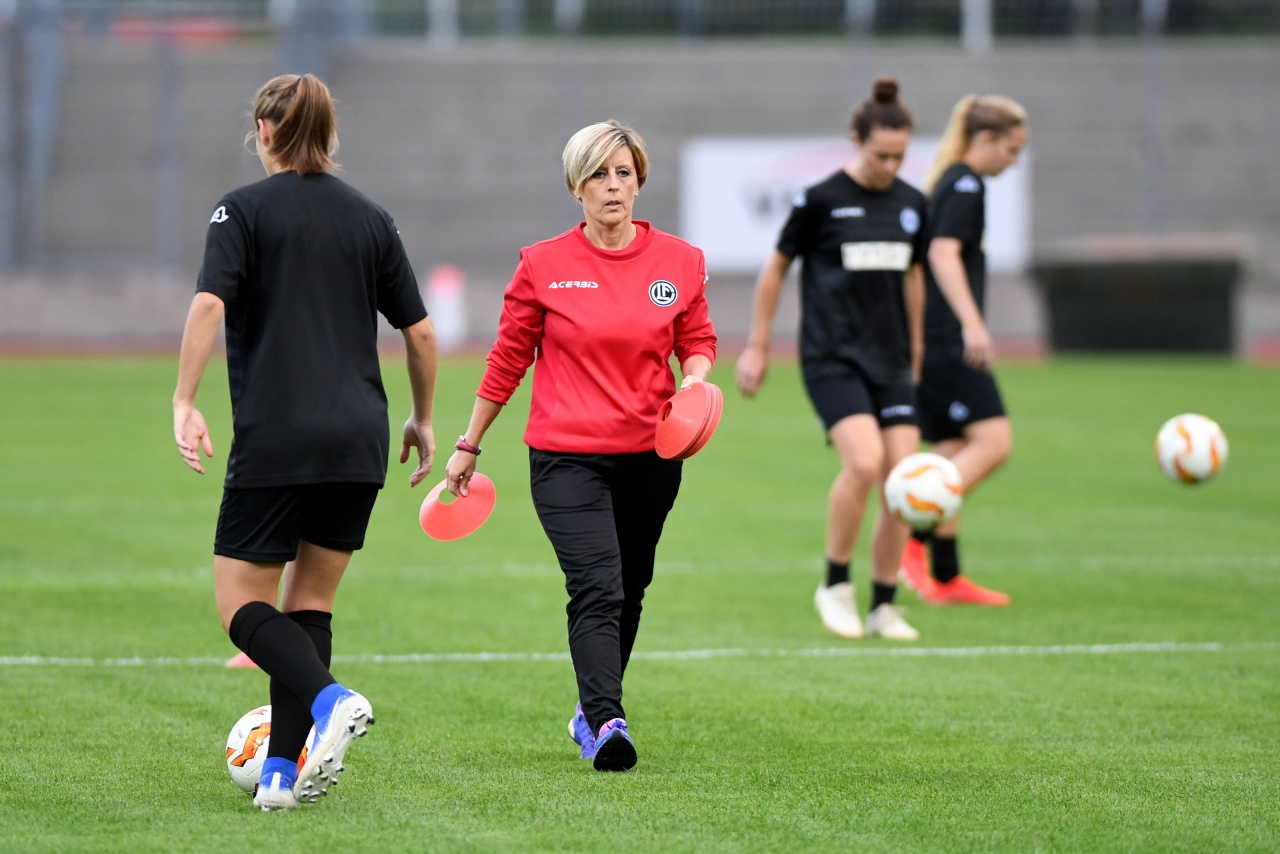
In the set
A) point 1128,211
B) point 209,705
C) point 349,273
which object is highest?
point 349,273

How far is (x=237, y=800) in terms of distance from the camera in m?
5.10

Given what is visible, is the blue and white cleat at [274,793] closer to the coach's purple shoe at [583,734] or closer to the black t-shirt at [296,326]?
the black t-shirt at [296,326]

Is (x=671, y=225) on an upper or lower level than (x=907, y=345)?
lower

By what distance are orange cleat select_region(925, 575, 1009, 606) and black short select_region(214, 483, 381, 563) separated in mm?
4807

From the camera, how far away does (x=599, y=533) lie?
18.2 feet

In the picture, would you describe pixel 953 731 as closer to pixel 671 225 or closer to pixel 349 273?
pixel 349 273

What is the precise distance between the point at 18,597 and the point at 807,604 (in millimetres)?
3818

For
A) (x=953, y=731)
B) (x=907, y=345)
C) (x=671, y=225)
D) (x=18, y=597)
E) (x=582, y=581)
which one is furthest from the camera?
(x=671, y=225)

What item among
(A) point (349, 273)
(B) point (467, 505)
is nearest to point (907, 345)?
(B) point (467, 505)

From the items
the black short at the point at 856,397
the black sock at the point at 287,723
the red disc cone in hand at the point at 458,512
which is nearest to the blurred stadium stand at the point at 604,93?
the black short at the point at 856,397

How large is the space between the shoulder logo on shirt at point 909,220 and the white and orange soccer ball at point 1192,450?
2042 millimetres

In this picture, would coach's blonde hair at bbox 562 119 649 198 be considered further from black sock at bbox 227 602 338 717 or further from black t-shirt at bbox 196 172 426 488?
black sock at bbox 227 602 338 717

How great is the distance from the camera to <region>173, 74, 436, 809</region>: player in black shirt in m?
4.89

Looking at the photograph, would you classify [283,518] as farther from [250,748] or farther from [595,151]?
[595,151]
